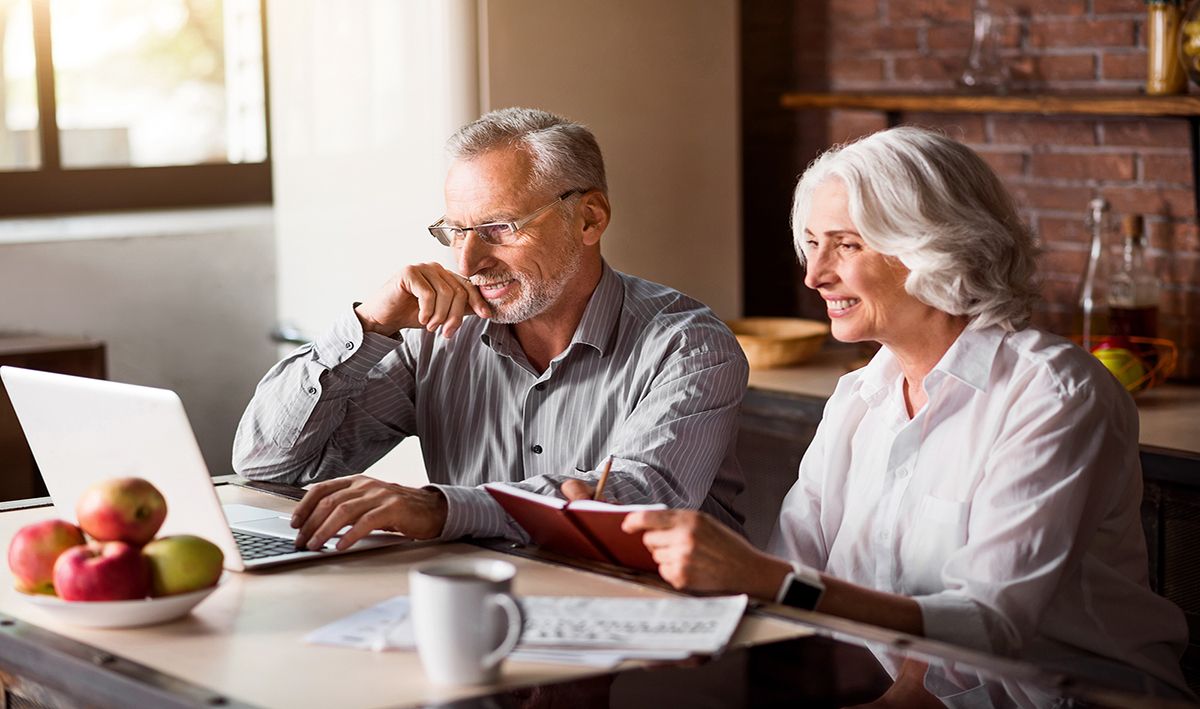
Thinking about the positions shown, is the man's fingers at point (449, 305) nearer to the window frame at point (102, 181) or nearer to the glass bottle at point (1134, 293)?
the glass bottle at point (1134, 293)

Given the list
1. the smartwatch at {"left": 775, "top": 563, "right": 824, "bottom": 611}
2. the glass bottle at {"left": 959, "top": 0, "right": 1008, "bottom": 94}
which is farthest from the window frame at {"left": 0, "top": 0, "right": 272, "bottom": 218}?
the smartwatch at {"left": 775, "top": 563, "right": 824, "bottom": 611}

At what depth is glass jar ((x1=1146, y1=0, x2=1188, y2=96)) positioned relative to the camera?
2.99 meters

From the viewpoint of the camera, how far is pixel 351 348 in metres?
2.35

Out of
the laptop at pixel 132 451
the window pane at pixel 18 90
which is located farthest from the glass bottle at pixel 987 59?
the window pane at pixel 18 90

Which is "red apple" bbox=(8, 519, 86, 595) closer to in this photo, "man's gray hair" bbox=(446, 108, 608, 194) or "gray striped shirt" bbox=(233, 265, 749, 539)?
"gray striped shirt" bbox=(233, 265, 749, 539)

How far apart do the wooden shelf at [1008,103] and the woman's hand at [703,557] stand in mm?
1683

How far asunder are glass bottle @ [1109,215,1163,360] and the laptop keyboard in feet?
5.98

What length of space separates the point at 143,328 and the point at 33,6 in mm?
857

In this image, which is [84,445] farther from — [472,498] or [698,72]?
[698,72]

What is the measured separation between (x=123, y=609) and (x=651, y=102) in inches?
88.7

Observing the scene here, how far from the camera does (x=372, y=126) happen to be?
3541mm

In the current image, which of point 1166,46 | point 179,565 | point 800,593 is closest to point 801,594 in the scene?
point 800,593

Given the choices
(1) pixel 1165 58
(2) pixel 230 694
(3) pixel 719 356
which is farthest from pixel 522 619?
(1) pixel 1165 58

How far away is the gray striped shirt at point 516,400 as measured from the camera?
222 centimetres
